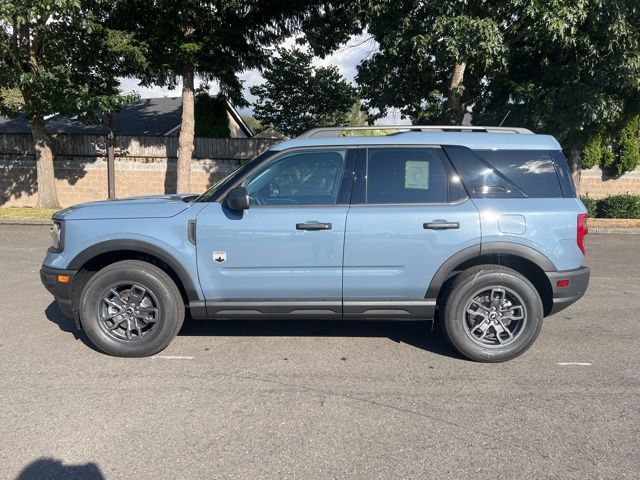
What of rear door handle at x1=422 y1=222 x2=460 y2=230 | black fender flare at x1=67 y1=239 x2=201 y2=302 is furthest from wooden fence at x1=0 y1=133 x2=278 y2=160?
rear door handle at x1=422 y1=222 x2=460 y2=230

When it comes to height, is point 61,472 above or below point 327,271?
below

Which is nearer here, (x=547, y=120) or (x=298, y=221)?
(x=298, y=221)

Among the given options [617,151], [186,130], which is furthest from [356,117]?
[186,130]

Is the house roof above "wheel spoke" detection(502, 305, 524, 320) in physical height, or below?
above

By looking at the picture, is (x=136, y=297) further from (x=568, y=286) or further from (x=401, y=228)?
(x=568, y=286)

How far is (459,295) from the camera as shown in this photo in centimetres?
430

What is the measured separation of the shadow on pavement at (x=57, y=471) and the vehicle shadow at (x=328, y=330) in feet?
7.30

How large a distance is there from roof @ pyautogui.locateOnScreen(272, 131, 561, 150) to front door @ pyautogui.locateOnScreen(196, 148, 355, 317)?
0.12 meters

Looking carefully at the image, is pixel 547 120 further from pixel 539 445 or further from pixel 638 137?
pixel 539 445

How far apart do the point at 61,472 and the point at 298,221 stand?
7.74 feet

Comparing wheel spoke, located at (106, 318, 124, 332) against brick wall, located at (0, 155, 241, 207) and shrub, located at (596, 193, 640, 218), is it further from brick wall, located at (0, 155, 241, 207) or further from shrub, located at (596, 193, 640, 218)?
shrub, located at (596, 193, 640, 218)

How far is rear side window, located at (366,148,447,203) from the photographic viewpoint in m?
4.38

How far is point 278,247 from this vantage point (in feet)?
14.0

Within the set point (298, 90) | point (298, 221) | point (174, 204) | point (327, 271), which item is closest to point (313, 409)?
point (327, 271)
